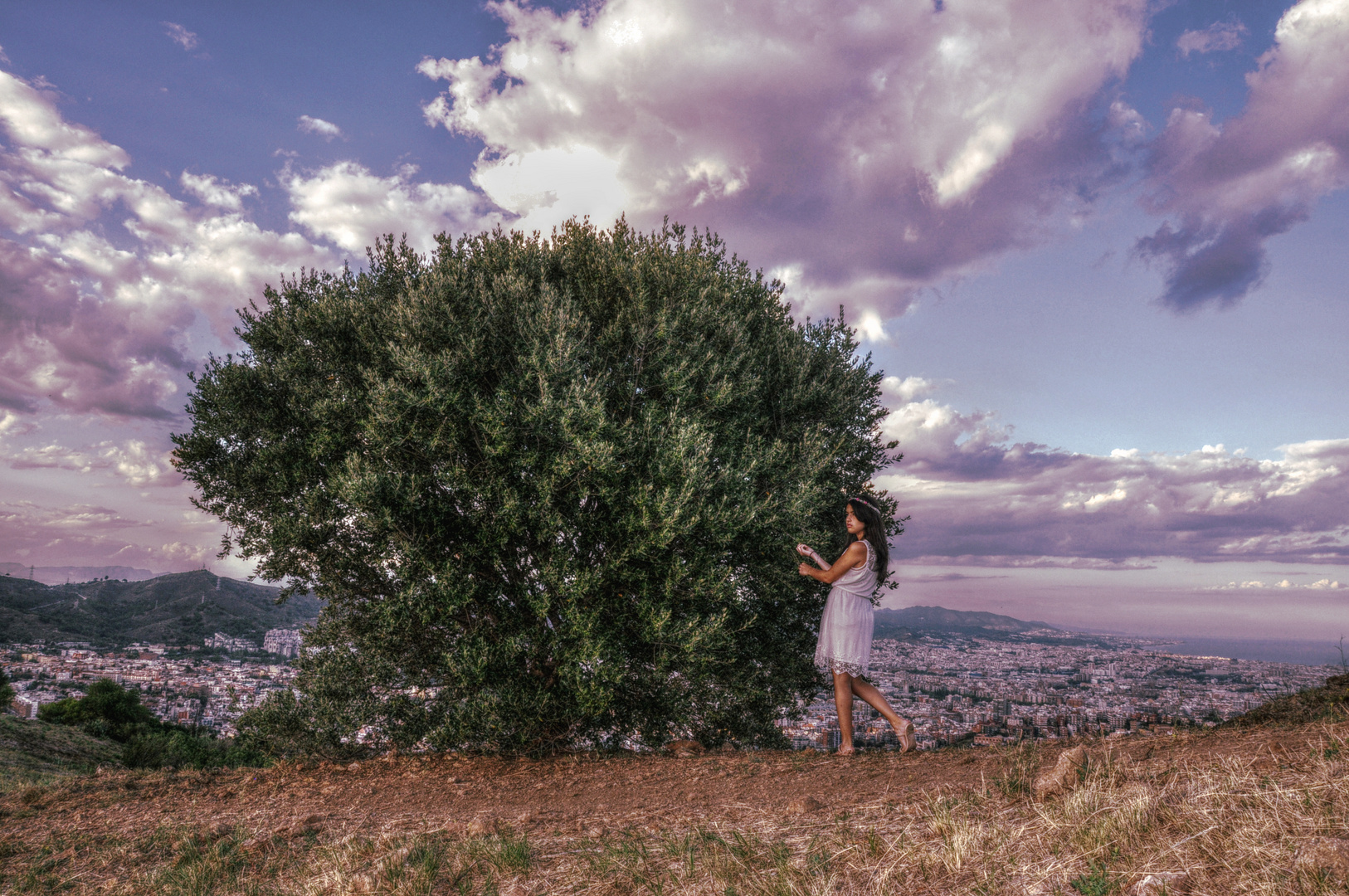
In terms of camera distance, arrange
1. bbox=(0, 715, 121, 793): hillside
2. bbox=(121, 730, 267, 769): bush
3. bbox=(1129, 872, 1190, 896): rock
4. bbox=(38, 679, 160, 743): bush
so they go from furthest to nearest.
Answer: bbox=(38, 679, 160, 743): bush → bbox=(121, 730, 267, 769): bush → bbox=(0, 715, 121, 793): hillside → bbox=(1129, 872, 1190, 896): rock

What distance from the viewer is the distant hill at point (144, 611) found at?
58.8 meters

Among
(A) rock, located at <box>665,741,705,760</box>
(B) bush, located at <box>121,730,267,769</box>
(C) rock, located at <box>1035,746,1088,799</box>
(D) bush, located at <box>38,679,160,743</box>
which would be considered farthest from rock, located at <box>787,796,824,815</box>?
(D) bush, located at <box>38,679,160,743</box>

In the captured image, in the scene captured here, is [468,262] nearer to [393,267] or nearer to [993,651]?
[393,267]

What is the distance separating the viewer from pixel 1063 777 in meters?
5.36

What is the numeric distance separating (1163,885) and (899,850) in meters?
1.53

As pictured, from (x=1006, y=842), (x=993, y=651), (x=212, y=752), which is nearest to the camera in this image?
(x=1006, y=842)

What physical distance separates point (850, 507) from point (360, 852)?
689cm

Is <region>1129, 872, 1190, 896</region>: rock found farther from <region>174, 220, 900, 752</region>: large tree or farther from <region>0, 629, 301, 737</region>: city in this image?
<region>0, 629, 301, 737</region>: city

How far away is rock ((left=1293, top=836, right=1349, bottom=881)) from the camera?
3.26 m

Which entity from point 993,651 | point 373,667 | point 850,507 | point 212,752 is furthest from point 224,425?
point 993,651

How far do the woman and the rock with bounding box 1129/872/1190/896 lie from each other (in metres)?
5.17

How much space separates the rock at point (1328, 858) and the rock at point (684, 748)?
7.54 meters

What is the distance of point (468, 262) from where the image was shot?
40.6ft

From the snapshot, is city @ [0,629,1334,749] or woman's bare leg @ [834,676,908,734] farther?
city @ [0,629,1334,749]
